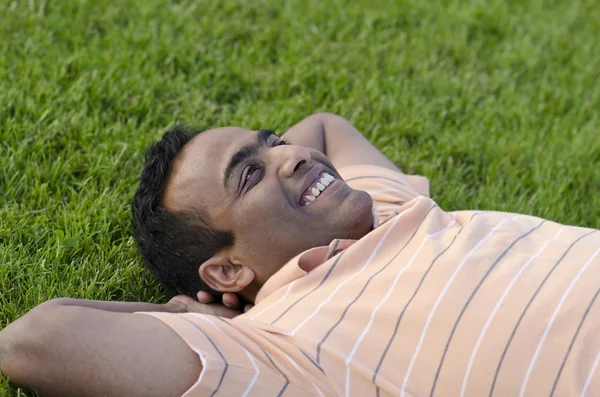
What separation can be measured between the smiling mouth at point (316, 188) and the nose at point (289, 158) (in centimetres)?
8

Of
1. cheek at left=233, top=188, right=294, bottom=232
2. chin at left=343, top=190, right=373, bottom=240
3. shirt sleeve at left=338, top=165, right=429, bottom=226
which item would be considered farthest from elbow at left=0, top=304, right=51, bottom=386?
shirt sleeve at left=338, top=165, right=429, bottom=226

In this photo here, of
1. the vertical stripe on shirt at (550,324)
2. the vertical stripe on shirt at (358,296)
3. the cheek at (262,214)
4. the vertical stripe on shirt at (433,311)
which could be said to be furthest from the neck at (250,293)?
the vertical stripe on shirt at (550,324)

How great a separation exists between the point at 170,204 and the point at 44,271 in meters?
0.55

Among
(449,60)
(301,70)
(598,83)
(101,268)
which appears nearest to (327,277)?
(101,268)

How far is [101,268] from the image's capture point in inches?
121

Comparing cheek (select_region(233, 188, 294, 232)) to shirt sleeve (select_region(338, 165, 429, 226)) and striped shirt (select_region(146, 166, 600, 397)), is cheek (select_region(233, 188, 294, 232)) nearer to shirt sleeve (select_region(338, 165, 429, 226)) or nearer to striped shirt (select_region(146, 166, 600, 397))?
striped shirt (select_region(146, 166, 600, 397))

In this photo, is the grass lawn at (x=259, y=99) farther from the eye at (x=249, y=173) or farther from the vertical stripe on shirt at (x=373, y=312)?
the vertical stripe on shirt at (x=373, y=312)

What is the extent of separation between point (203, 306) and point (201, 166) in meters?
0.52

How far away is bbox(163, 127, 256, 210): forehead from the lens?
2861 millimetres

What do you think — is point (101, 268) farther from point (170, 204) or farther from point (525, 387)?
point (525, 387)

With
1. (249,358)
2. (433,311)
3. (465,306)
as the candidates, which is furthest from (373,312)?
(249,358)

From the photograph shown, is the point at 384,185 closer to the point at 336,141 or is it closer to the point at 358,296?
the point at 336,141

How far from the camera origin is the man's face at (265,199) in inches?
109

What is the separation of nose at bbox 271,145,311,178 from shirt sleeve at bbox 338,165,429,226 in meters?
0.35
